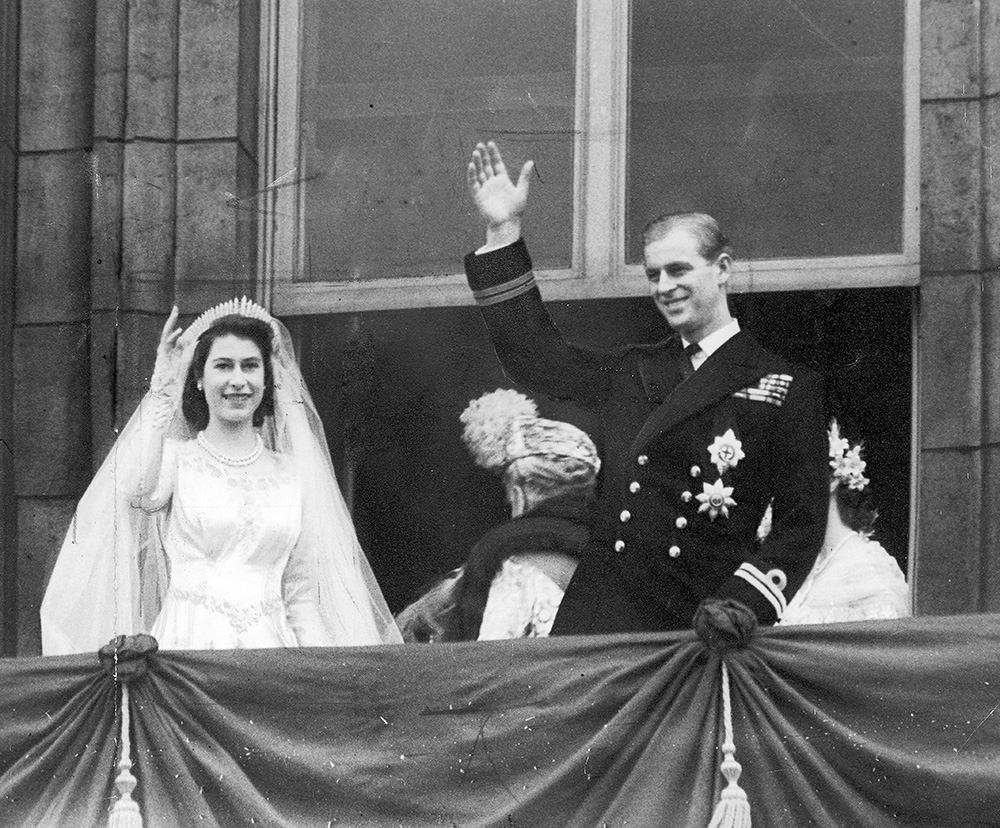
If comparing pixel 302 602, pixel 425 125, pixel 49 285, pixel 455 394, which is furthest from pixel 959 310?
pixel 49 285

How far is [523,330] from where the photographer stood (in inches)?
412

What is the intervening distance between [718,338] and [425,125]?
4.39 ft

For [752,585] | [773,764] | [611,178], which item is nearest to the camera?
[773,764]

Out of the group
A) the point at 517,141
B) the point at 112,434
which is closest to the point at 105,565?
the point at 112,434

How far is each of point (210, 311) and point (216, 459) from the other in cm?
56

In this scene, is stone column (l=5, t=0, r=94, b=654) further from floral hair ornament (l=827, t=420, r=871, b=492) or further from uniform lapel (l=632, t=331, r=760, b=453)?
floral hair ornament (l=827, t=420, r=871, b=492)

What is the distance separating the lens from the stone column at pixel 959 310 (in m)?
10.1

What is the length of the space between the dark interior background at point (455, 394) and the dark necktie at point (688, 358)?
0.12m

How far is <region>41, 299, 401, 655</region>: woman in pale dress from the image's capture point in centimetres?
1012

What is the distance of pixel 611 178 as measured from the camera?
34.8 feet

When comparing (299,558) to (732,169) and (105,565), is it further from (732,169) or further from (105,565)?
(732,169)

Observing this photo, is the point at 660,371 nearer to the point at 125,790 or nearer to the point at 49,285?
the point at 49,285

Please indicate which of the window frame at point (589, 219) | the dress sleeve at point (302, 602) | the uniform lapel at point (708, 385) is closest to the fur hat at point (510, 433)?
the uniform lapel at point (708, 385)

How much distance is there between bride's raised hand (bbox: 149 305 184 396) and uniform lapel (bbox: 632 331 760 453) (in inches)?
63.0
